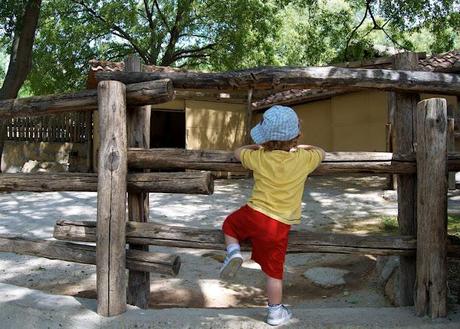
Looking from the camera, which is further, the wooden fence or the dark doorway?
the dark doorway

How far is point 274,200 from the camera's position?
10.1ft

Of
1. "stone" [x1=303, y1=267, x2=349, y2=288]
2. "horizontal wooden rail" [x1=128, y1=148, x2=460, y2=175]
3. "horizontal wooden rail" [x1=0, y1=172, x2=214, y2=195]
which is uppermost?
"horizontal wooden rail" [x1=128, y1=148, x2=460, y2=175]

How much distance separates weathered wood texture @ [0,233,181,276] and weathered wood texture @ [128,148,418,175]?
0.65 meters

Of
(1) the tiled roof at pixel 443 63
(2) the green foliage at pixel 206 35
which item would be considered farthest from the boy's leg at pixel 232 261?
(2) the green foliage at pixel 206 35

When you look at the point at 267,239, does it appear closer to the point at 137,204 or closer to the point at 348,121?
the point at 137,204

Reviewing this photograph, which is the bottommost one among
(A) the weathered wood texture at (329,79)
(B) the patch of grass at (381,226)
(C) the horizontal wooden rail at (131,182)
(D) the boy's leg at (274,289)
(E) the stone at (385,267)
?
(E) the stone at (385,267)

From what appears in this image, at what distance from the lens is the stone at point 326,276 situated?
5047mm

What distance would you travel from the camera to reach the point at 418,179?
10.9ft

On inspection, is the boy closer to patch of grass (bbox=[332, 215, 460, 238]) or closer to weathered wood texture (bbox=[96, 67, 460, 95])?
weathered wood texture (bbox=[96, 67, 460, 95])

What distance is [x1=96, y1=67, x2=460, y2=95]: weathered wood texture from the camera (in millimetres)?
3451

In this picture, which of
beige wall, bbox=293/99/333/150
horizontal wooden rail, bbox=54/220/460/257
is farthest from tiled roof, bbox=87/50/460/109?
horizontal wooden rail, bbox=54/220/460/257

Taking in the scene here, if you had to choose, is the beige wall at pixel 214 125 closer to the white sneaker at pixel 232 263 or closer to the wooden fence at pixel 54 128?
the wooden fence at pixel 54 128

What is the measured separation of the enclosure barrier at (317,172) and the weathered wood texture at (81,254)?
13mm

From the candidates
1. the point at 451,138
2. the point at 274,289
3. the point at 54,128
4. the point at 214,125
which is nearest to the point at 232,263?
the point at 274,289
